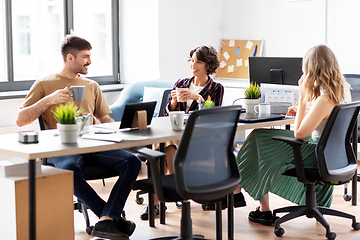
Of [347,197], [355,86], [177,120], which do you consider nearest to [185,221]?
[177,120]

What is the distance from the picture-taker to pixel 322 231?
3.26 meters

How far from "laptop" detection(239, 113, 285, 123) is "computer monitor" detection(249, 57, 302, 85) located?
1.01 ft

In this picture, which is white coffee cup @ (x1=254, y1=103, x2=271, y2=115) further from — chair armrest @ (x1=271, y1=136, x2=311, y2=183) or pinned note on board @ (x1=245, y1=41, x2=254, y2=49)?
pinned note on board @ (x1=245, y1=41, x2=254, y2=49)

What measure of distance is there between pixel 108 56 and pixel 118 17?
47cm

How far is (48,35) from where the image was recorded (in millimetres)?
5363

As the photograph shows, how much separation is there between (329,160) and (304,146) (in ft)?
0.72

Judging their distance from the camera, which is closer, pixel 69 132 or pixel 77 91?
pixel 69 132

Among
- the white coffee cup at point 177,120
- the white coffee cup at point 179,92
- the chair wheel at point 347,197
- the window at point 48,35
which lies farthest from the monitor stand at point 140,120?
the window at point 48,35

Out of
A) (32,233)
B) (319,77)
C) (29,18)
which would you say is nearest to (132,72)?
(29,18)

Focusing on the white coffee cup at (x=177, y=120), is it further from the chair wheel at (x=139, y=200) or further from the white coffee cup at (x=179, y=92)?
the chair wheel at (x=139, y=200)

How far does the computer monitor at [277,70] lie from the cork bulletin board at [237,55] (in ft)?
7.42

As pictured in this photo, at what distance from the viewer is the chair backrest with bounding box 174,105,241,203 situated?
2.39m

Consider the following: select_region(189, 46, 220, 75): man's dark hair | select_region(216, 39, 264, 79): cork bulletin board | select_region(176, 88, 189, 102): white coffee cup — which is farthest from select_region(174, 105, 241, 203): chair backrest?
select_region(216, 39, 264, 79): cork bulletin board

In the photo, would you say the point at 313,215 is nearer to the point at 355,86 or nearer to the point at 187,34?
Result: the point at 355,86
